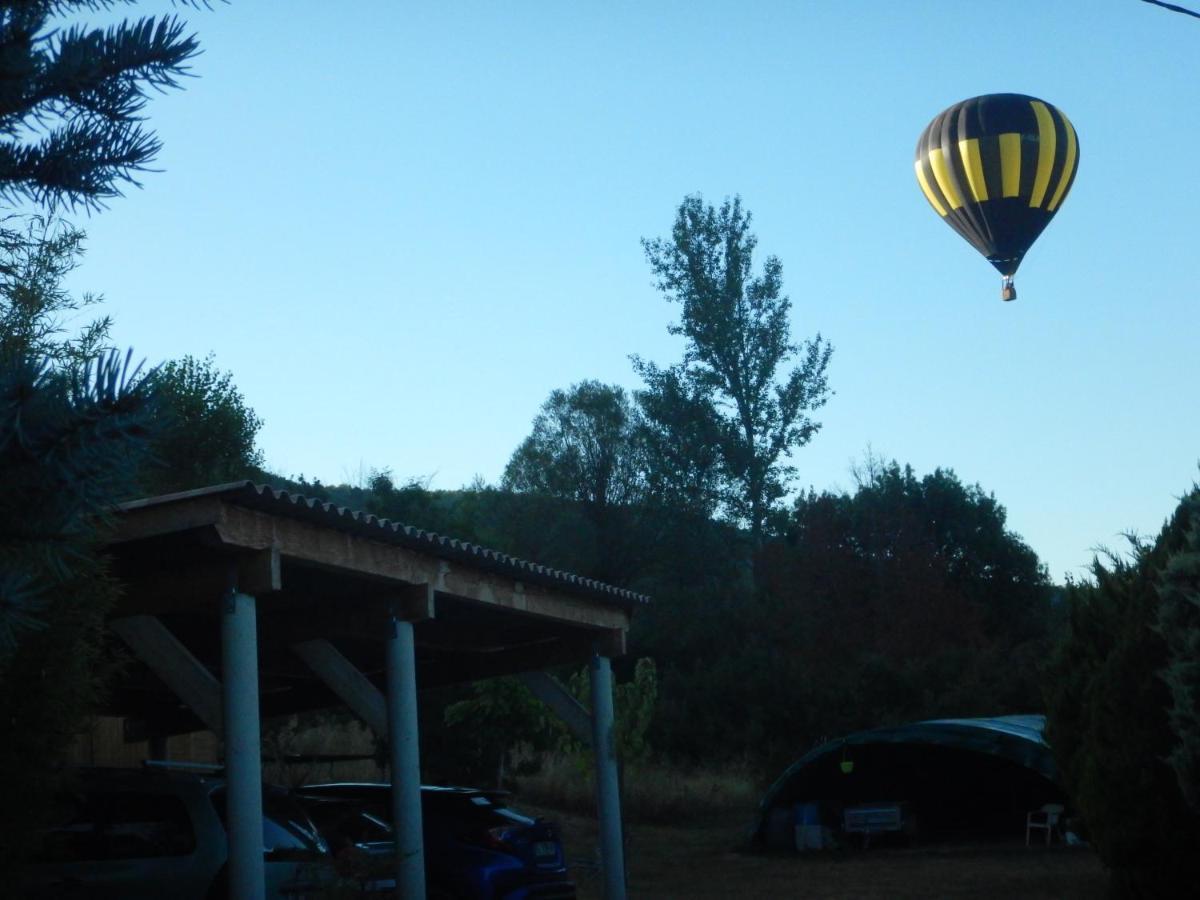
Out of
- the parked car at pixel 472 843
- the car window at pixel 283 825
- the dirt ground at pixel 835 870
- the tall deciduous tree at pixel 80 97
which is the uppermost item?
the tall deciduous tree at pixel 80 97

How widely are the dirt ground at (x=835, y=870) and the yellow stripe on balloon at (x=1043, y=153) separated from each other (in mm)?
10503

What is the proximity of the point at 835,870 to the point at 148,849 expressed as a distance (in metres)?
14.1

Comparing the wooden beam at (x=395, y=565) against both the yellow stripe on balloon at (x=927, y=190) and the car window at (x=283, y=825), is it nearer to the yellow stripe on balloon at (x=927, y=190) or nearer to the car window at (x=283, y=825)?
the car window at (x=283, y=825)

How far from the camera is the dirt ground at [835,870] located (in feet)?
60.5

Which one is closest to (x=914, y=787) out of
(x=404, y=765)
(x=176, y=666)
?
(x=404, y=765)

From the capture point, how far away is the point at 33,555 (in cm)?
425

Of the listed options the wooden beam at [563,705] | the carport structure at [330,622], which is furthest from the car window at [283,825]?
the wooden beam at [563,705]

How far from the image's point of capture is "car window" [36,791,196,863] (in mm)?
10336

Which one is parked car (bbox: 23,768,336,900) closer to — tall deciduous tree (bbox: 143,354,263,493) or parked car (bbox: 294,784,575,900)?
parked car (bbox: 294,784,575,900)

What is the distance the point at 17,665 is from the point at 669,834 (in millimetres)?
21770

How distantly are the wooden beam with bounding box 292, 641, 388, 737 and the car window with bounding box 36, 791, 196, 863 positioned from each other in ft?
9.84

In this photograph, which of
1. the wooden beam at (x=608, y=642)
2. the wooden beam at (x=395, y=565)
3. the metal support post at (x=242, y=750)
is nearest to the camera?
the metal support post at (x=242, y=750)

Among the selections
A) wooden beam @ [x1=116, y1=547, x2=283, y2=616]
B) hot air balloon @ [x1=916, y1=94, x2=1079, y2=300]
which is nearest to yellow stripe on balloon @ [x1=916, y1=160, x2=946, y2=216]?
hot air balloon @ [x1=916, y1=94, x2=1079, y2=300]

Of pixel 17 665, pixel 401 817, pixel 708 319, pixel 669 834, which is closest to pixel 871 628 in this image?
pixel 708 319
